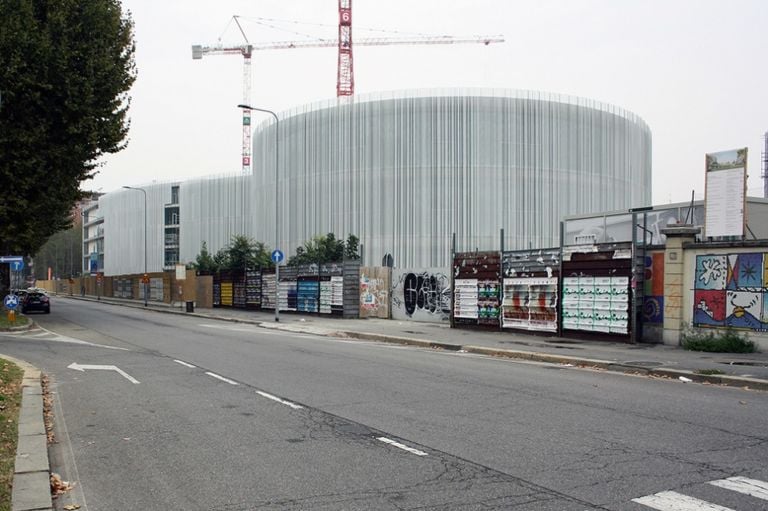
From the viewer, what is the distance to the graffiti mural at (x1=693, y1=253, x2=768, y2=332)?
620 inches

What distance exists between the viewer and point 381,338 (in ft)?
72.8

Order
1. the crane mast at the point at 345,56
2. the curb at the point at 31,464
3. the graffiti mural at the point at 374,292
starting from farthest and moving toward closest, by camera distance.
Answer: the crane mast at the point at 345,56 → the graffiti mural at the point at 374,292 → the curb at the point at 31,464

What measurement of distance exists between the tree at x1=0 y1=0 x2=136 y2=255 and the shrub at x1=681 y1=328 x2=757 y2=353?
954 inches

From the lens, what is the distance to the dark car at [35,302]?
38.6 meters

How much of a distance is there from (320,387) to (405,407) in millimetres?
2319

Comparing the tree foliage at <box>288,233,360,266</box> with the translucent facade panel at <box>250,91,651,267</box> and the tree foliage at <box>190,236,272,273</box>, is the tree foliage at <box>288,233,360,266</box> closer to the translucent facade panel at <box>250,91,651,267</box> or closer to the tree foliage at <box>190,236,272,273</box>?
the tree foliage at <box>190,236,272,273</box>

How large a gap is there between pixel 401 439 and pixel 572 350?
10.6 m

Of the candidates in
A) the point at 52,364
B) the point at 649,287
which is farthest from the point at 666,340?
the point at 52,364

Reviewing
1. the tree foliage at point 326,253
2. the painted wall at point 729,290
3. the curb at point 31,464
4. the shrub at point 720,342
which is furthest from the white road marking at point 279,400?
the tree foliage at point 326,253

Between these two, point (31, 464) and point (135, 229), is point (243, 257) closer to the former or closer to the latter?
point (31, 464)

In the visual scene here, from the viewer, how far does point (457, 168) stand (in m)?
59.0

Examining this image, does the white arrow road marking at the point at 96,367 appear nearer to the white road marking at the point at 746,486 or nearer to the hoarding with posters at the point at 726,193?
the white road marking at the point at 746,486

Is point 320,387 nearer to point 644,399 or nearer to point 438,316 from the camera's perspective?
point 644,399

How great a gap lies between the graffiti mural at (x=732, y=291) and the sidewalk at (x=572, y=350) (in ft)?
3.24
